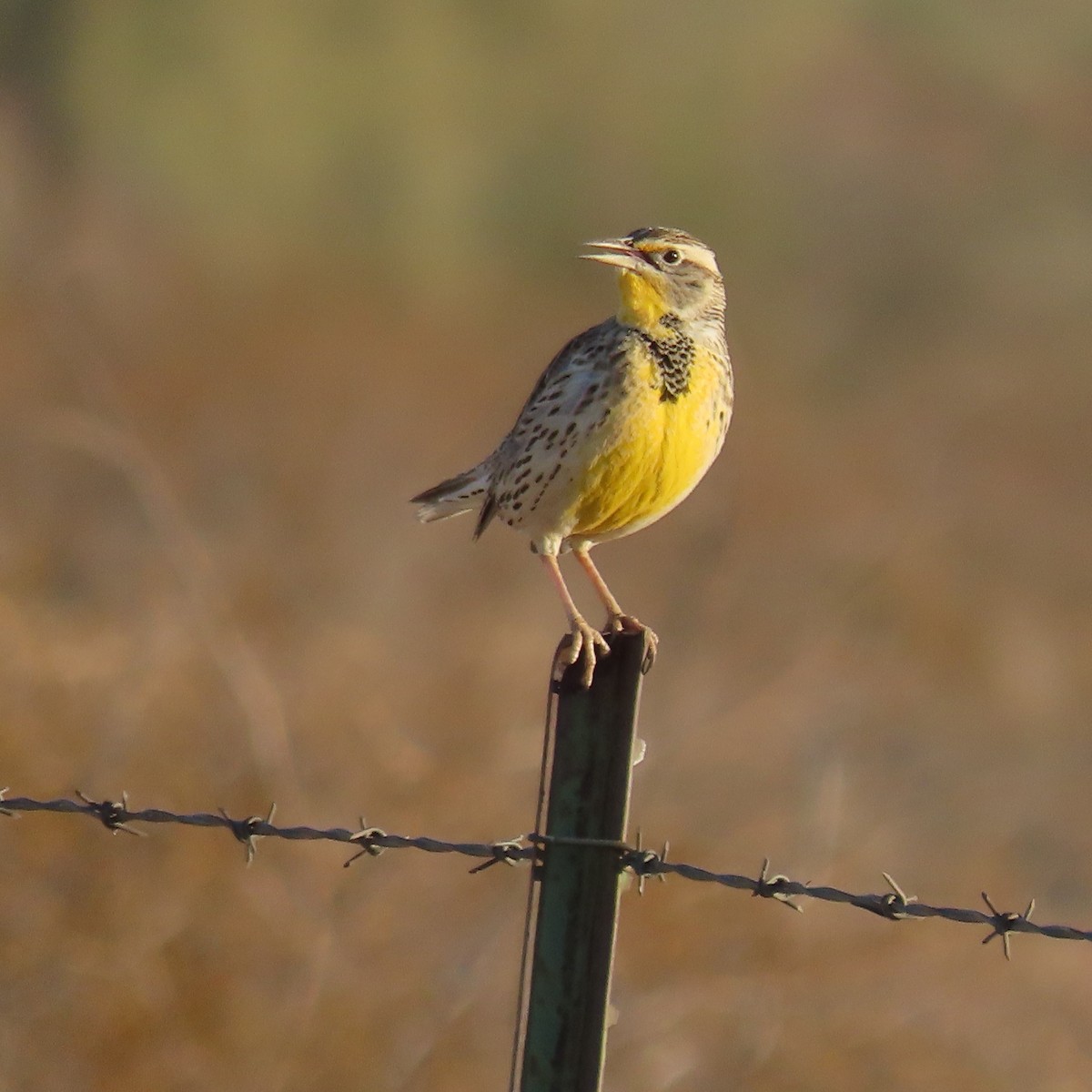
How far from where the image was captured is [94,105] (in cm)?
3027

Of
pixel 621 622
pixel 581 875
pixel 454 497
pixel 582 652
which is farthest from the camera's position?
pixel 454 497

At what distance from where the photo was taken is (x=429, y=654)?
8.39 meters

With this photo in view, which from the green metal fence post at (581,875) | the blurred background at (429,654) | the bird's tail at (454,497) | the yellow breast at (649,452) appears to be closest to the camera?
the green metal fence post at (581,875)

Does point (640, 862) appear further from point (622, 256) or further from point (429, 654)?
point (429, 654)

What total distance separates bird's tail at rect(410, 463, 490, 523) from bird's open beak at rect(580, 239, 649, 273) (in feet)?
1.91

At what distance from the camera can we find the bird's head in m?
4.63

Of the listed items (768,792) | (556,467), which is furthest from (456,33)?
(556,467)

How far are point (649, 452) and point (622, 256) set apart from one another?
65 centimetres

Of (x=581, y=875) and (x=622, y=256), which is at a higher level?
(x=622, y=256)

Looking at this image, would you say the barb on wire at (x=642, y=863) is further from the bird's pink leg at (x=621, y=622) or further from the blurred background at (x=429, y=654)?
the blurred background at (x=429, y=654)

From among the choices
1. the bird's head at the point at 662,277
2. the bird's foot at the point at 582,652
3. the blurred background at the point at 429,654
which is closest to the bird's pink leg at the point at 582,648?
the bird's foot at the point at 582,652

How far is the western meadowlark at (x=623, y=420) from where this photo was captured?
430 cm

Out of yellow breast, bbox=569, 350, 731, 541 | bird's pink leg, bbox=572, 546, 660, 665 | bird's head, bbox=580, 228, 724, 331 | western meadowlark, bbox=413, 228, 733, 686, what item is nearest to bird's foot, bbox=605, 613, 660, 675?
bird's pink leg, bbox=572, 546, 660, 665

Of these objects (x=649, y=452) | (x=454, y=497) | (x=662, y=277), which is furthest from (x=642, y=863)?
(x=454, y=497)
